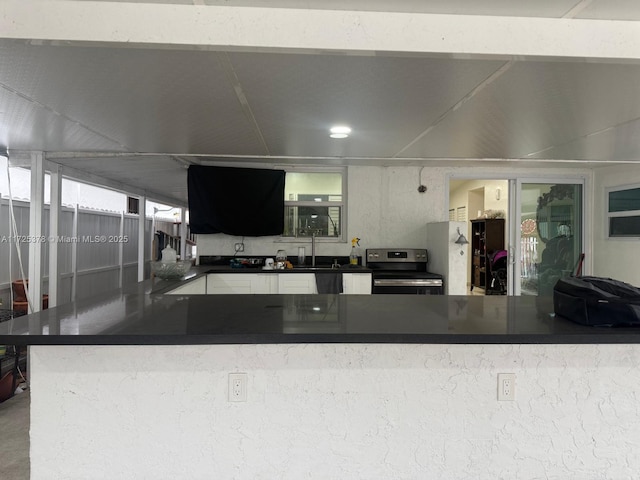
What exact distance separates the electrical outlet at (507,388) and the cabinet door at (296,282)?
2697 millimetres

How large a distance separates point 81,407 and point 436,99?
2312 millimetres

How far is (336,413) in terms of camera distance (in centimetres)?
162

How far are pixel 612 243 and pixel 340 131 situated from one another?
4.11m

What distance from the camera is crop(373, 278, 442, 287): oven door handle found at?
4.25 metres

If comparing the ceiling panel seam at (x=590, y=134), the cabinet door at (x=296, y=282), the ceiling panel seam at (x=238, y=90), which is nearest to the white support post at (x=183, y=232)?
the cabinet door at (x=296, y=282)

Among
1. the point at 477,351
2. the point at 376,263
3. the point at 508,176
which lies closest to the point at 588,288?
the point at 477,351

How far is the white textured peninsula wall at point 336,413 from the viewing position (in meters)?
1.55

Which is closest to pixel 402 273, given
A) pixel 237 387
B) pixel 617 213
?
pixel 617 213

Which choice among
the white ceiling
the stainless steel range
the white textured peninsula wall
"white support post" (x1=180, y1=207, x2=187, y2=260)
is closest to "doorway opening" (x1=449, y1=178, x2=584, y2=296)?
the stainless steel range

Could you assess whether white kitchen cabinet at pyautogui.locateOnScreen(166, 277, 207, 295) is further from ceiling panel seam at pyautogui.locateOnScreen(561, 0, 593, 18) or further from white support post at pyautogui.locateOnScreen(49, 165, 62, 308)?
ceiling panel seam at pyautogui.locateOnScreen(561, 0, 593, 18)

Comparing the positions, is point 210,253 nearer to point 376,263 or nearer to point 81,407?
point 376,263

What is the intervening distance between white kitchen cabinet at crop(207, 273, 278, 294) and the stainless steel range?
114 cm

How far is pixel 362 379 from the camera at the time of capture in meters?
1.63

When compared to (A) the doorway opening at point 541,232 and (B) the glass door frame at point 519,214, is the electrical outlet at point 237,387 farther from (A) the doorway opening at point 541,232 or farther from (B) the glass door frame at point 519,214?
(A) the doorway opening at point 541,232
